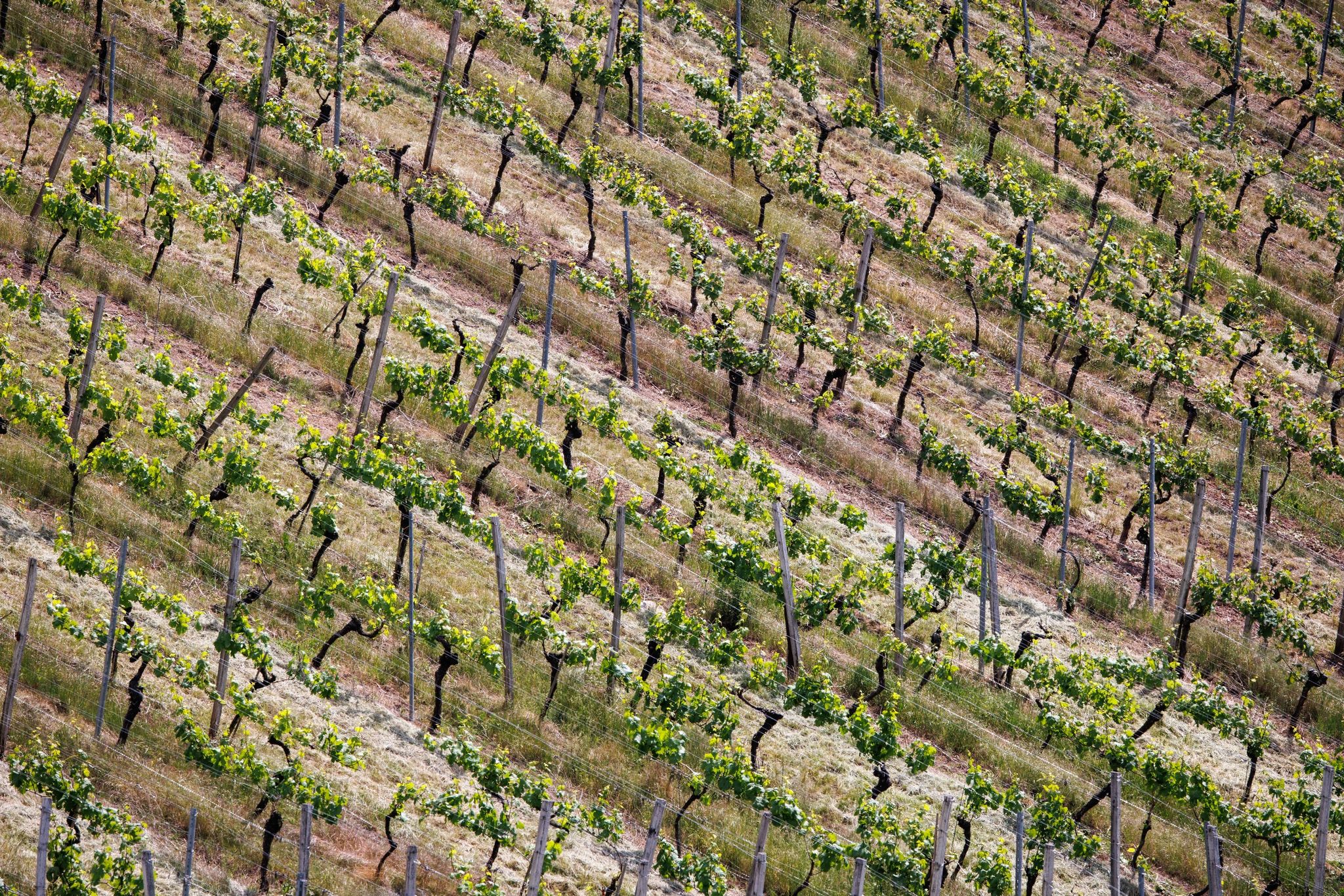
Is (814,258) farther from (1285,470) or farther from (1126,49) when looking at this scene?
(1126,49)

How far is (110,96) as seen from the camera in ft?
57.8

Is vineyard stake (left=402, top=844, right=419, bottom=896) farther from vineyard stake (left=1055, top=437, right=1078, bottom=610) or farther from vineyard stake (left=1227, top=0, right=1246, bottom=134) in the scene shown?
vineyard stake (left=1227, top=0, right=1246, bottom=134)

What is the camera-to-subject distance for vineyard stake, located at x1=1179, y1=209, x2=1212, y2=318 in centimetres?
2233

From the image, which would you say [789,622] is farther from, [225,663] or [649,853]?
[225,663]

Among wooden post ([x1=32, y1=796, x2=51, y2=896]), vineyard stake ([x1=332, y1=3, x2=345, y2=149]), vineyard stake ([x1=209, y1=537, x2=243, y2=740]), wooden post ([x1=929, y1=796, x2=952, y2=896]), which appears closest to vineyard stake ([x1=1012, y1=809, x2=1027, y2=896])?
wooden post ([x1=929, y1=796, x2=952, y2=896])

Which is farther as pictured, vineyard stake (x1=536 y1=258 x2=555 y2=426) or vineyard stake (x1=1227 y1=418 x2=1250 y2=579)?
vineyard stake (x1=1227 y1=418 x2=1250 y2=579)

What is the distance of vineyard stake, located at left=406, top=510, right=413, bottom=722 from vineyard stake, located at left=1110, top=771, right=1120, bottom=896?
6324mm

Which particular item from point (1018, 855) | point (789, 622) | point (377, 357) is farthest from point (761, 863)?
point (377, 357)

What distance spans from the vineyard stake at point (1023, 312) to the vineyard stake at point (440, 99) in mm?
8814

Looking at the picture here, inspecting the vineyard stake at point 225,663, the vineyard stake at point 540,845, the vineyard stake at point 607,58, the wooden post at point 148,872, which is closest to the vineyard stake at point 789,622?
the vineyard stake at point 540,845

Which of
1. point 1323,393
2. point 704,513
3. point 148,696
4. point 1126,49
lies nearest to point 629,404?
point 704,513

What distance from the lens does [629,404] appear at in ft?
57.2

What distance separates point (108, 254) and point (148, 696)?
6.73m

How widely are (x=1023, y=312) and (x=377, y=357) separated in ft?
32.6
